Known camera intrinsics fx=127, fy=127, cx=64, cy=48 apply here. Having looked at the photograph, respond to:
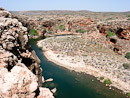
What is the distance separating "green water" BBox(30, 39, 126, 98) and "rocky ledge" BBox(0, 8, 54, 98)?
9421 mm

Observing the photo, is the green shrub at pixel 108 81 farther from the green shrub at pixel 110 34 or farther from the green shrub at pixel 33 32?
the green shrub at pixel 33 32

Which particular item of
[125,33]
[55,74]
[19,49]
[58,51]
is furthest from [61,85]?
[125,33]

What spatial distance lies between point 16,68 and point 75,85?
2352cm

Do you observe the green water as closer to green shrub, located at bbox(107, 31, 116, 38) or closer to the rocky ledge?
the rocky ledge

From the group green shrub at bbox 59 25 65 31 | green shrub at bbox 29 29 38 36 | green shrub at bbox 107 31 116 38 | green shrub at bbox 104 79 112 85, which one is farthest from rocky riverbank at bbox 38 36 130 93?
green shrub at bbox 59 25 65 31

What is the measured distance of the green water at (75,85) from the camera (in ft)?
94.7

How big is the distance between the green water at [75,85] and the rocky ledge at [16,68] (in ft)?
30.9

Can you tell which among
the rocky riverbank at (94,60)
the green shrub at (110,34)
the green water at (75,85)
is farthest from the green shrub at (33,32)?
the green water at (75,85)

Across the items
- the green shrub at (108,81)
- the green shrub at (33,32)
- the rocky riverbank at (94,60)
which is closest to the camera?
the green shrub at (108,81)

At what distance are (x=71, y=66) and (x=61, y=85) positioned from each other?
500 inches

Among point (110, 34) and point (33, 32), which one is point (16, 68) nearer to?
point (110, 34)

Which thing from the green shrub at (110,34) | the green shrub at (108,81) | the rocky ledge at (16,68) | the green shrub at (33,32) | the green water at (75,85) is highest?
the rocky ledge at (16,68)

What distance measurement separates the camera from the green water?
A: 28859mm

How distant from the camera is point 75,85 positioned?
32375mm
